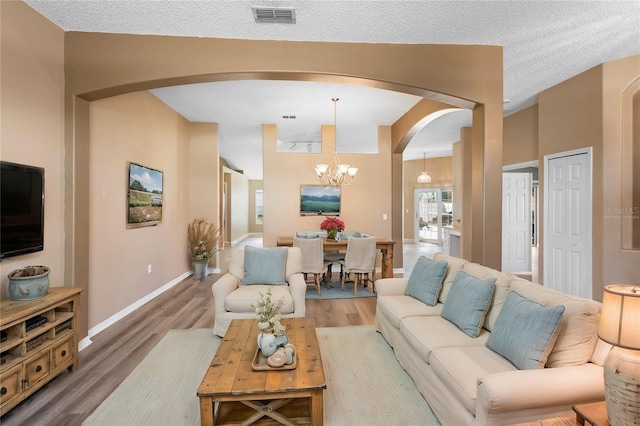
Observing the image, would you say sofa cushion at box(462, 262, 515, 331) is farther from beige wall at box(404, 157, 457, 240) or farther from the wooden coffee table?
beige wall at box(404, 157, 457, 240)

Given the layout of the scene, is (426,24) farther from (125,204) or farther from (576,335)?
(125,204)

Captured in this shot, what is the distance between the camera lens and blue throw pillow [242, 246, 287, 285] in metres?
3.63

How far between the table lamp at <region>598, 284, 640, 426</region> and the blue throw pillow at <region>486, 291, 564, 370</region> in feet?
0.98

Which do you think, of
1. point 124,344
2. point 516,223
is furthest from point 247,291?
point 516,223

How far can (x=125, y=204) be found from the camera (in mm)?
3988

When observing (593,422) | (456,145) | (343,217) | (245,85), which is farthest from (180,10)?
(456,145)

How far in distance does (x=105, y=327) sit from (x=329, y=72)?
3677 mm

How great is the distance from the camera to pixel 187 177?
6066 mm

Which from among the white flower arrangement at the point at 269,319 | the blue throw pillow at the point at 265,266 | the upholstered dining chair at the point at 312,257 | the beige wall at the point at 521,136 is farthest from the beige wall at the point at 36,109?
the beige wall at the point at 521,136

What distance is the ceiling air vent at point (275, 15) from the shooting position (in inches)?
104

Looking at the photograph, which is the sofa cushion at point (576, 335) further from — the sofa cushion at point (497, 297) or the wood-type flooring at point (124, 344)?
the wood-type flooring at point (124, 344)

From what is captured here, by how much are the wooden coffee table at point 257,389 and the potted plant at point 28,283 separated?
1.45m

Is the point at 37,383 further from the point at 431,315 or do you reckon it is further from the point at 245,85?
the point at 245,85

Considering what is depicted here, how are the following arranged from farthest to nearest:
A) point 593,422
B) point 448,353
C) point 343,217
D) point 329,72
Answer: point 343,217, point 329,72, point 448,353, point 593,422
